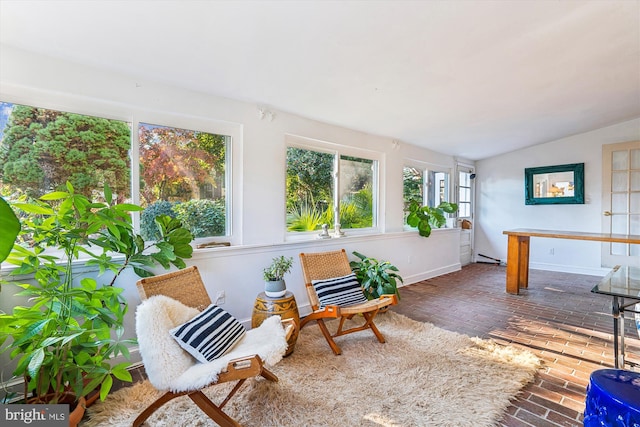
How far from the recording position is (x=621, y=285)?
7.09 feet

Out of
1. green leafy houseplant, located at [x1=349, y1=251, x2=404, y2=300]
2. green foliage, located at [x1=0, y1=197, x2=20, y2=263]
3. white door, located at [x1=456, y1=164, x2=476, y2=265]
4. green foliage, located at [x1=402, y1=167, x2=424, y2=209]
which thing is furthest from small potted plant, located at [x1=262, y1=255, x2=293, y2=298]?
white door, located at [x1=456, y1=164, x2=476, y2=265]

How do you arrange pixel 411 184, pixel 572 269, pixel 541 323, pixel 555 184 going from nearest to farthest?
pixel 541 323, pixel 411 184, pixel 572 269, pixel 555 184

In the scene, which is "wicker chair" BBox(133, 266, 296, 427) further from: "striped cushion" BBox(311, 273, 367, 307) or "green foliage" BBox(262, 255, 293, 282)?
"striped cushion" BBox(311, 273, 367, 307)

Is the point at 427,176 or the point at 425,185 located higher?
the point at 427,176

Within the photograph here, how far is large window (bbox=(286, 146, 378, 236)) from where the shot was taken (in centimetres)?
359

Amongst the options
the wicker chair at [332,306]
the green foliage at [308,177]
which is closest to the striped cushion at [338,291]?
the wicker chair at [332,306]

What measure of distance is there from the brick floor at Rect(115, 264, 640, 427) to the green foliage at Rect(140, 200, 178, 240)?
3.46 ft

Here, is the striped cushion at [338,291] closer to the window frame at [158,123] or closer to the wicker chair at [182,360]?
the wicker chair at [182,360]

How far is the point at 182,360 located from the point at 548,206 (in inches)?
270

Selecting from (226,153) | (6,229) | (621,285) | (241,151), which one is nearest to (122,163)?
(226,153)

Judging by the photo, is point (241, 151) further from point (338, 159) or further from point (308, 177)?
point (338, 159)
